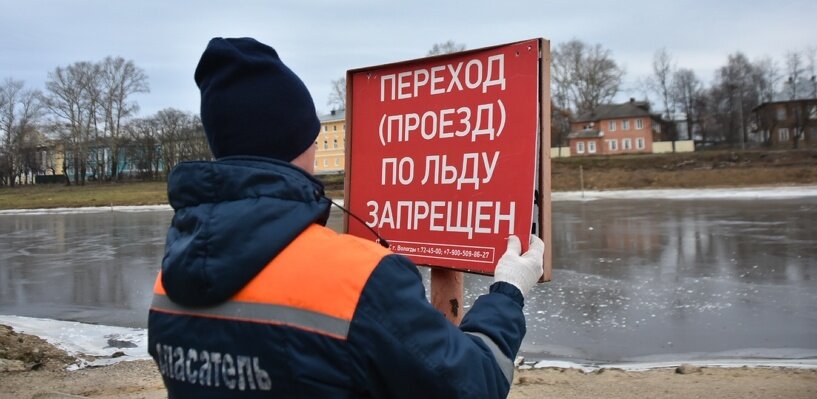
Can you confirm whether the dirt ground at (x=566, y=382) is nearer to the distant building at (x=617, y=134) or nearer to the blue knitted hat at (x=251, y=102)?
the blue knitted hat at (x=251, y=102)

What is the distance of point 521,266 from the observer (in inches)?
77.7

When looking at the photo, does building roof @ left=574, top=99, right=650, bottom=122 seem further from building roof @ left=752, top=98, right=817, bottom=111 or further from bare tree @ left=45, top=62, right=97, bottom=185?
bare tree @ left=45, top=62, right=97, bottom=185

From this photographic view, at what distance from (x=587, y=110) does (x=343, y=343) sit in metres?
88.6

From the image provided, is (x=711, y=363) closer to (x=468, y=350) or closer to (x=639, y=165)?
(x=468, y=350)

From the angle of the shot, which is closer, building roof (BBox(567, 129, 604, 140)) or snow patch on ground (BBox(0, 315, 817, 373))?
snow patch on ground (BBox(0, 315, 817, 373))

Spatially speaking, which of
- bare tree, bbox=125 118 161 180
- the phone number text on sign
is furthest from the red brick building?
the phone number text on sign

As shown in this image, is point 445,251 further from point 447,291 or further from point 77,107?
point 77,107

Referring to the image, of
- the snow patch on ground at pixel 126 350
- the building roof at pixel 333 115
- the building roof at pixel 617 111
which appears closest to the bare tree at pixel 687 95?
the building roof at pixel 617 111

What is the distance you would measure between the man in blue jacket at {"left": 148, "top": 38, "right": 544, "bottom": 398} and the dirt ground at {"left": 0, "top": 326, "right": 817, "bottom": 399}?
3.58 metres

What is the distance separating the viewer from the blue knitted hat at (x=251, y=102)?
1.51 m

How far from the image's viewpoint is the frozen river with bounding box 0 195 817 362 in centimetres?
684

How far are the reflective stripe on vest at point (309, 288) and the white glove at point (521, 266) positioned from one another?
2.13 ft

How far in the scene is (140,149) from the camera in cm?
7969

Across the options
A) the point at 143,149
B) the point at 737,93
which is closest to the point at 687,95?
the point at 737,93
